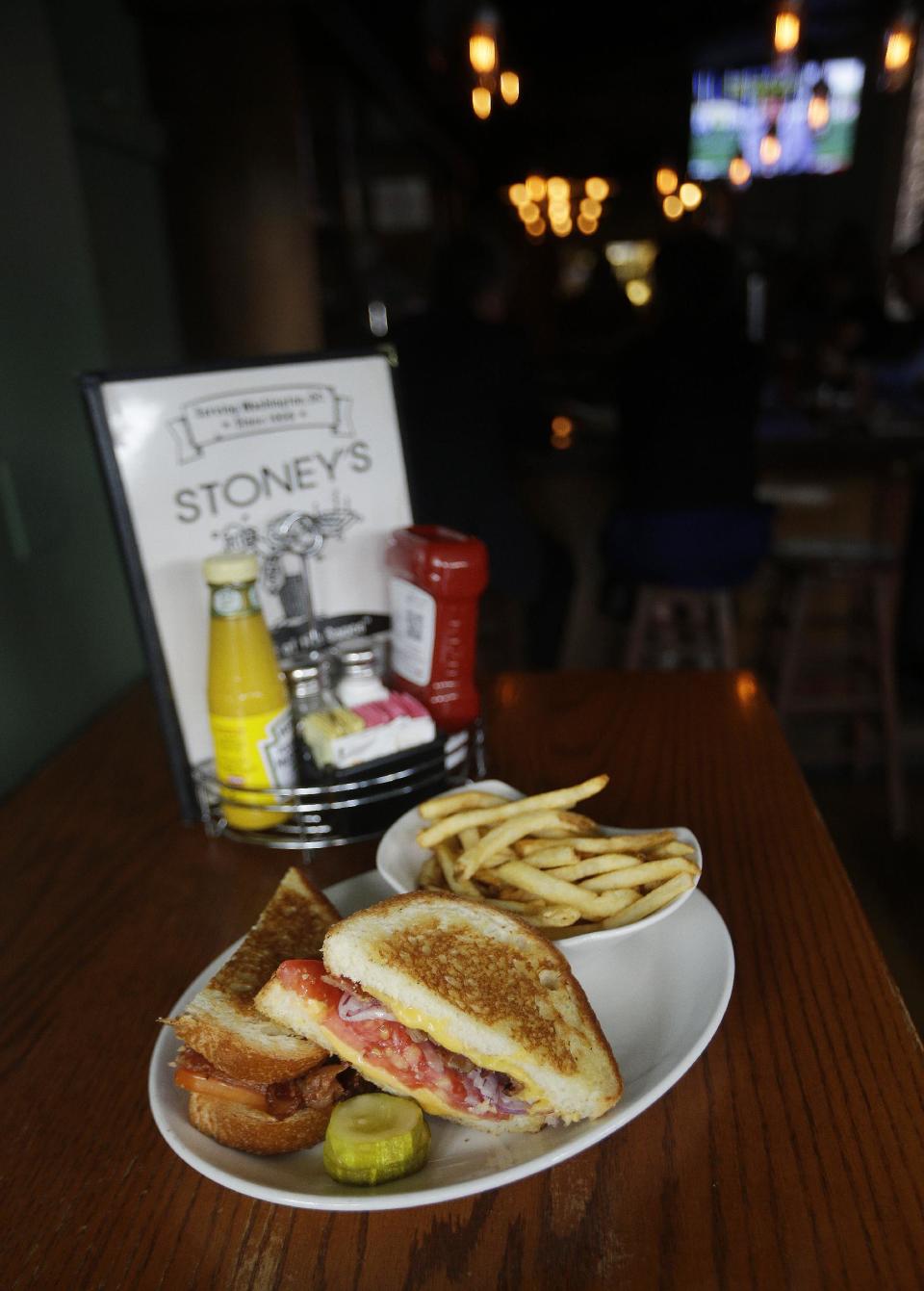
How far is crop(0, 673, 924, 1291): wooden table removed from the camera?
23.2 inches

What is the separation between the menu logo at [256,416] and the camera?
114cm

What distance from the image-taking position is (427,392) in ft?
10.3

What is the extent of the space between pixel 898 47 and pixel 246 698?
5.99m

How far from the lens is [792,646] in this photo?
3.17 meters

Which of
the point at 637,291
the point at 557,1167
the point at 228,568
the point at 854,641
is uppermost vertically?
the point at 637,291

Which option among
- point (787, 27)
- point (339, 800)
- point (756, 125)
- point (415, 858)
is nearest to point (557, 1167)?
point (415, 858)

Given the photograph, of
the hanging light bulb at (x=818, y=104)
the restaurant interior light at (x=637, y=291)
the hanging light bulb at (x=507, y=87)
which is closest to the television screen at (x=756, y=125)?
the restaurant interior light at (x=637, y=291)

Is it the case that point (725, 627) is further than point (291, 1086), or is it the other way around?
point (725, 627)

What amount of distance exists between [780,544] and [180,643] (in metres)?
2.62

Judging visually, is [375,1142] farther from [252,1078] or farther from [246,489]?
[246,489]

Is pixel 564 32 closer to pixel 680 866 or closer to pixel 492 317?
pixel 492 317

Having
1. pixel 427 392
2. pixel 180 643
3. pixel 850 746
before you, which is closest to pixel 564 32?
pixel 427 392

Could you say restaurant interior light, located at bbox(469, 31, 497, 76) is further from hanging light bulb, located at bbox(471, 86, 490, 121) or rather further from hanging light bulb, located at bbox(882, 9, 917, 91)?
hanging light bulb, located at bbox(882, 9, 917, 91)

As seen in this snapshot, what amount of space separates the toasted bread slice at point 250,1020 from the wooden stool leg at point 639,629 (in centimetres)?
258
